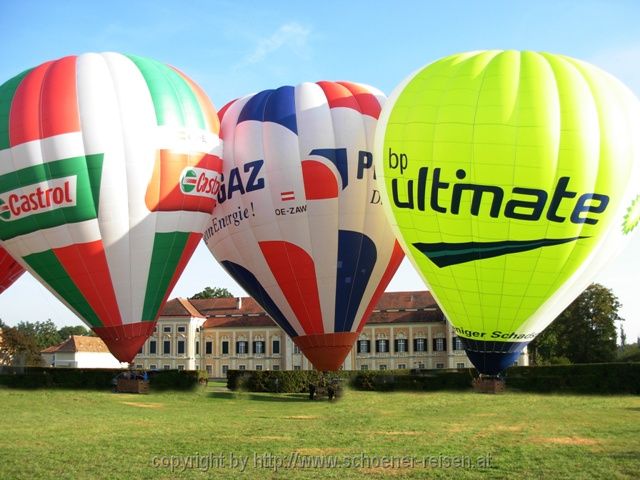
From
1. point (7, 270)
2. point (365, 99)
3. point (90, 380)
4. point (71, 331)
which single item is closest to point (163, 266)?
point (7, 270)

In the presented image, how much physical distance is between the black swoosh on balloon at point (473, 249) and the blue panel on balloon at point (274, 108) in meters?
7.68

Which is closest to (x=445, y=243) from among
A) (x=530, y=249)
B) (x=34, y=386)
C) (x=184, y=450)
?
(x=530, y=249)

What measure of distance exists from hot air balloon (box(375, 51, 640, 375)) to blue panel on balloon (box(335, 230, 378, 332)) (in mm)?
4159

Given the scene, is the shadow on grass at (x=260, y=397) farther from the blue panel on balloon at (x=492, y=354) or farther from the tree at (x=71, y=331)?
the tree at (x=71, y=331)

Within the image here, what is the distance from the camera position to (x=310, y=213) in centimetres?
2625

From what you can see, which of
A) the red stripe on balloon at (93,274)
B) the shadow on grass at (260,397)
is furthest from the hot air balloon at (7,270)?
the shadow on grass at (260,397)

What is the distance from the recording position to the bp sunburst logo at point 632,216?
21828 millimetres

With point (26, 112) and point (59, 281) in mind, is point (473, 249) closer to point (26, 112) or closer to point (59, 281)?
point (59, 281)

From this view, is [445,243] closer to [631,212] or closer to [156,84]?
[631,212]

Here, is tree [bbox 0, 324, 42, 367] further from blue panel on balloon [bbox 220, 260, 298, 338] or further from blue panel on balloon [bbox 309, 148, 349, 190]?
blue panel on balloon [bbox 309, 148, 349, 190]

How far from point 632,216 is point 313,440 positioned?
37.8ft

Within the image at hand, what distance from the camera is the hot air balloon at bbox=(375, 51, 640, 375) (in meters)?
20.5

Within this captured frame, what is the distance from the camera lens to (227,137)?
27719 millimetres

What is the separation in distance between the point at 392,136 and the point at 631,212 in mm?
7344
